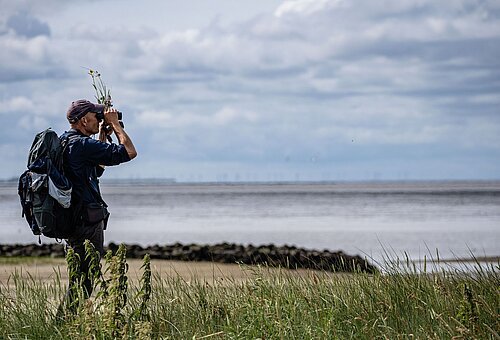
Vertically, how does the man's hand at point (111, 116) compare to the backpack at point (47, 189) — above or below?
above

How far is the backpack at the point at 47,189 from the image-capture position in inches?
325

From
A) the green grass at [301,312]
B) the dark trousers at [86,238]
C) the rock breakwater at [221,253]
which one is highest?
the dark trousers at [86,238]

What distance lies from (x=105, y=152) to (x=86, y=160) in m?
0.22

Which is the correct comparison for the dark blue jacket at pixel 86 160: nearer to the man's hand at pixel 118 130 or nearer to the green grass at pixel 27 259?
the man's hand at pixel 118 130

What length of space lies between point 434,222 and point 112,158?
118 feet

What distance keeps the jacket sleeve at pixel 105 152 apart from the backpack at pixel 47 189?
0.67ft

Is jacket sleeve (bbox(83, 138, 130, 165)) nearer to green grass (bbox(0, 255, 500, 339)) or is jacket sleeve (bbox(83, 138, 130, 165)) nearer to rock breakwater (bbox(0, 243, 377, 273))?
green grass (bbox(0, 255, 500, 339))

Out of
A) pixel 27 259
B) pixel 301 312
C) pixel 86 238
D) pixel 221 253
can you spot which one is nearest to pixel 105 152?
pixel 86 238

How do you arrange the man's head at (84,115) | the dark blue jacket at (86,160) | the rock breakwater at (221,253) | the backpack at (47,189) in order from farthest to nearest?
the rock breakwater at (221,253)
the man's head at (84,115)
the dark blue jacket at (86,160)
the backpack at (47,189)

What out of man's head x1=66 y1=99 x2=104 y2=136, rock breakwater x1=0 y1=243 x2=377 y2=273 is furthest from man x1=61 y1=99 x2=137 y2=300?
rock breakwater x1=0 y1=243 x2=377 y2=273

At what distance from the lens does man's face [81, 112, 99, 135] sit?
863 cm

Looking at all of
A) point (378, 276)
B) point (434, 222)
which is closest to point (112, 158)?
point (378, 276)

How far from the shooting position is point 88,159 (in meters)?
8.48

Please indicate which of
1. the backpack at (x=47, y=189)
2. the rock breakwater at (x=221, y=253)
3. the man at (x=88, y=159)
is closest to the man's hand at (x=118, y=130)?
the man at (x=88, y=159)
